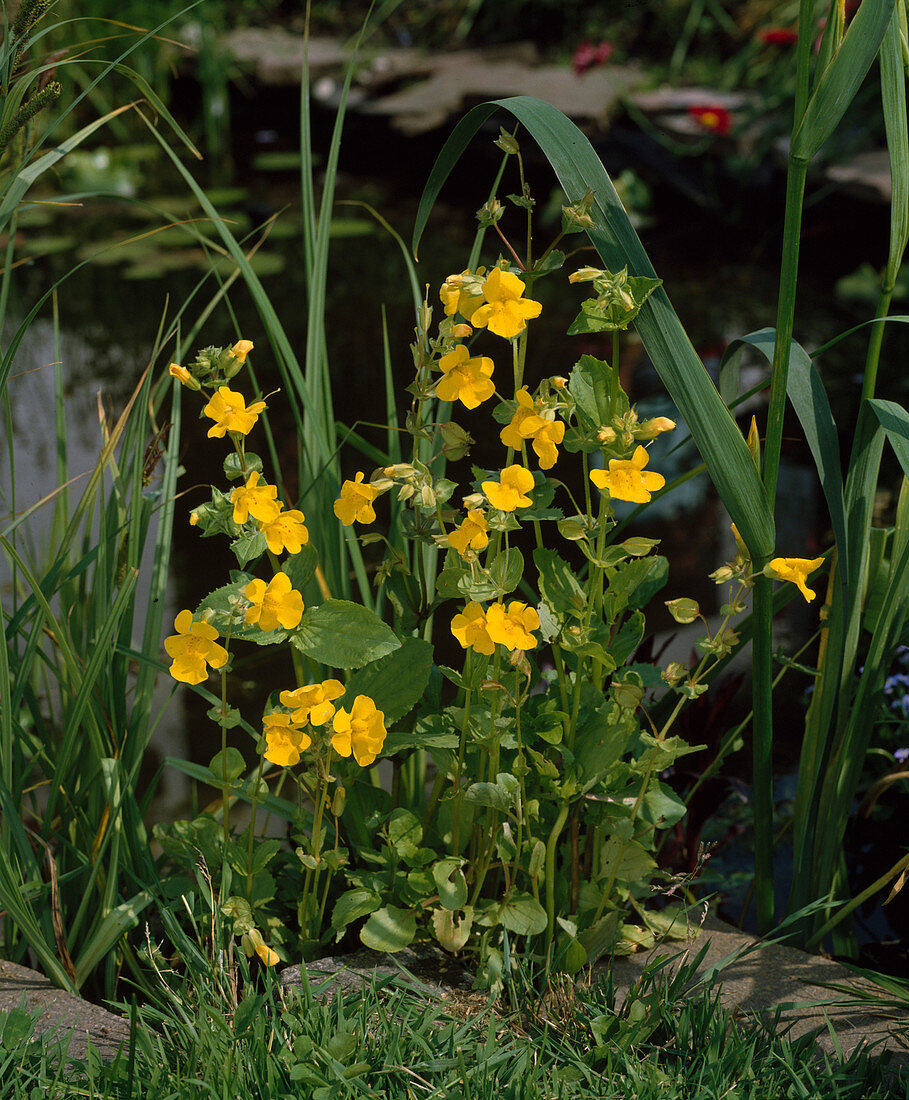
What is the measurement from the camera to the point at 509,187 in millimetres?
5215

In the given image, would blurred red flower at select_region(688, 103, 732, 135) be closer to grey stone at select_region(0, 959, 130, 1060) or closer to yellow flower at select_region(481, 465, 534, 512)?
yellow flower at select_region(481, 465, 534, 512)

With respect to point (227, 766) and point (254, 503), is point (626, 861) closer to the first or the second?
point (227, 766)

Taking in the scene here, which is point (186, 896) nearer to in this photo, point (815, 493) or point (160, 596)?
point (160, 596)

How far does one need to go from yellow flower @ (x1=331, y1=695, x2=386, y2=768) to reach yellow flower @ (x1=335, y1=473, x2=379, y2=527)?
0.18 metres

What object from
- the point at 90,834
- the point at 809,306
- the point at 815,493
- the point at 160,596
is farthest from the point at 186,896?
the point at 809,306

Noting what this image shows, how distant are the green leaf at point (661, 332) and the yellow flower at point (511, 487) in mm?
180

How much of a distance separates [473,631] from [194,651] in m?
0.26

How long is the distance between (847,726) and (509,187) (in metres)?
4.50

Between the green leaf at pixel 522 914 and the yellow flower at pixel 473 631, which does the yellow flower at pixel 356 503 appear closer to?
the yellow flower at pixel 473 631

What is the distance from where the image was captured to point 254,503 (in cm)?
97

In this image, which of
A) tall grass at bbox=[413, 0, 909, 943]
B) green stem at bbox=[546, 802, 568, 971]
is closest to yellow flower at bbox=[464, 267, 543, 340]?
tall grass at bbox=[413, 0, 909, 943]

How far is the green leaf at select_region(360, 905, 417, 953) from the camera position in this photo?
3.57ft

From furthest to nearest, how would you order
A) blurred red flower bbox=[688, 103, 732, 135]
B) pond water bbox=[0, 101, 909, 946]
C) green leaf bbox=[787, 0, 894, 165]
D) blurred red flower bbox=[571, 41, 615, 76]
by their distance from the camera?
blurred red flower bbox=[571, 41, 615, 76], blurred red flower bbox=[688, 103, 732, 135], pond water bbox=[0, 101, 909, 946], green leaf bbox=[787, 0, 894, 165]

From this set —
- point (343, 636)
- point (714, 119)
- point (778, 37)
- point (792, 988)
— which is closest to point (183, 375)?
point (343, 636)
